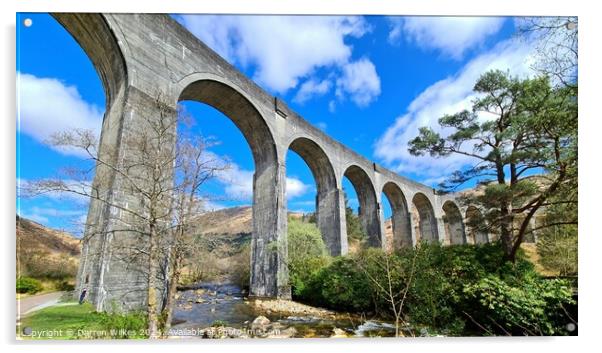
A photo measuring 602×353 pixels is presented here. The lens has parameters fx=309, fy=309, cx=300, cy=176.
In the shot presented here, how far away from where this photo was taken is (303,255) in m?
12.2

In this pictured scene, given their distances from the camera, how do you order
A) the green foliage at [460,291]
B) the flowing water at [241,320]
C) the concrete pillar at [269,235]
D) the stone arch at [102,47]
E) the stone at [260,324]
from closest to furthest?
the green foliage at [460,291] → the stone arch at [102,47] → the flowing water at [241,320] → the stone at [260,324] → the concrete pillar at [269,235]

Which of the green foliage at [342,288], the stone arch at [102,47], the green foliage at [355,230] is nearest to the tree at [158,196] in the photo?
the stone arch at [102,47]

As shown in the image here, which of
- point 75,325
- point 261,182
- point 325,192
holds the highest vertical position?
point 261,182

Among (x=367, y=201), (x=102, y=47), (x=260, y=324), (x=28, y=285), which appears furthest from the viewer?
(x=367, y=201)

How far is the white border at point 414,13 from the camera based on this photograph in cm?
376

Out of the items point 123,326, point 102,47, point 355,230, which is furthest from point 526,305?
point 355,230

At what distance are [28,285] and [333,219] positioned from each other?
13149 millimetres

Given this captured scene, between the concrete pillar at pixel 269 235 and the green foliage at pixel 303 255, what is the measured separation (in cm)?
41

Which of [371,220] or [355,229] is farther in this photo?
[355,229]

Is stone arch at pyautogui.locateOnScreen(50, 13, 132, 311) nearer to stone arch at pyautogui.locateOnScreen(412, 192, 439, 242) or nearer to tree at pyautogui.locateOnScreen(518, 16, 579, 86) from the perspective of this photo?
tree at pyautogui.locateOnScreen(518, 16, 579, 86)

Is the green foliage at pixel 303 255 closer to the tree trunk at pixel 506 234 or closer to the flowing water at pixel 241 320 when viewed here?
the flowing water at pixel 241 320

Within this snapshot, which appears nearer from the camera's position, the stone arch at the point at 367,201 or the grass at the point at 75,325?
the grass at the point at 75,325

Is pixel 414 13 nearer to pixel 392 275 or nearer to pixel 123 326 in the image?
pixel 392 275

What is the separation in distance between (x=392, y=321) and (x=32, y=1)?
8800 millimetres
